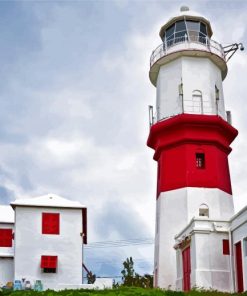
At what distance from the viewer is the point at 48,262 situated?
135ft

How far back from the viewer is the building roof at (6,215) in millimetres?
45656

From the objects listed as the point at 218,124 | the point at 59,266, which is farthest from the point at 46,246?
the point at 218,124

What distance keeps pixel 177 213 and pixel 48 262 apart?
28.5 feet

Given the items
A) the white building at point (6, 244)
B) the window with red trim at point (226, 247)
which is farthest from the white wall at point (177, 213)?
the white building at point (6, 244)

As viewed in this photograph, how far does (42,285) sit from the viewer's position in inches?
1569

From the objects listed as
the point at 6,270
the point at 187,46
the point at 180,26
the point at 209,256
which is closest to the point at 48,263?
the point at 6,270

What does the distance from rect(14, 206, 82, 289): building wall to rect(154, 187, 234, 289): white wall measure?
5295 millimetres

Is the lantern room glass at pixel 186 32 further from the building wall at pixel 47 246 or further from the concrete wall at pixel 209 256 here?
the concrete wall at pixel 209 256

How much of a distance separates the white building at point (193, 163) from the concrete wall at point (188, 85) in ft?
0.22

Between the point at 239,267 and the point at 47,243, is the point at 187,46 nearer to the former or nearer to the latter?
the point at 47,243

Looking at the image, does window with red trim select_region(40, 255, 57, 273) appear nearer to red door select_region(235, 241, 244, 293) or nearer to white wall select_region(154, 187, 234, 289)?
white wall select_region(154, 187, 234, 289)

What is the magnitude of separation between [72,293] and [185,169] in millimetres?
16760

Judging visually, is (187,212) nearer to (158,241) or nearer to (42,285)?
(158,241)

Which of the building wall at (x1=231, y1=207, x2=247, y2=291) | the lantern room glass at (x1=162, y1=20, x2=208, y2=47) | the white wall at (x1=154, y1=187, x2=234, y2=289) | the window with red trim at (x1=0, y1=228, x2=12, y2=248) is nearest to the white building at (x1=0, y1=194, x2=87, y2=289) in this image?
the window with red trim at (x1=0, y1=228, x2=12, y2=248)
